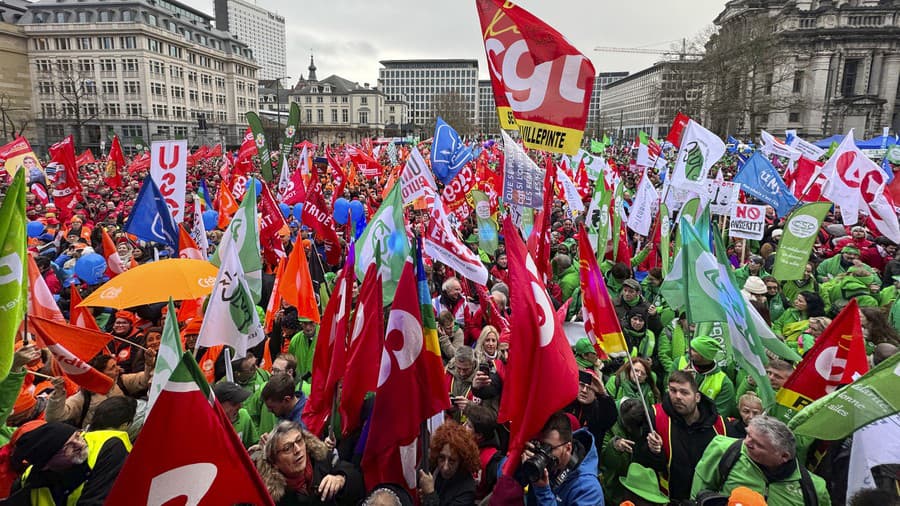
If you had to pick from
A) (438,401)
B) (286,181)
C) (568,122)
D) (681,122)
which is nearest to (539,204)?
(568,122)

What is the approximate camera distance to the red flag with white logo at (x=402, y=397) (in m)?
3.31

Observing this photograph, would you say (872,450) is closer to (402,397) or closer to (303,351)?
(402,397)

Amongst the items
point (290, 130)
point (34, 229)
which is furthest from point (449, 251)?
point (290, 130)

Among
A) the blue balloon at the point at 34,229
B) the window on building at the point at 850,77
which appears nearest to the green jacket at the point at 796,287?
the blue balloon at the point at 34,229

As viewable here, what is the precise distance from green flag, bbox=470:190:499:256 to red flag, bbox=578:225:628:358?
14.9 feet

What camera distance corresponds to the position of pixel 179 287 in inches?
177

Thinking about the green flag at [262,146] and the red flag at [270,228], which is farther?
the green flag at [262,146]

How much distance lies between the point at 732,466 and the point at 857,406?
717mm

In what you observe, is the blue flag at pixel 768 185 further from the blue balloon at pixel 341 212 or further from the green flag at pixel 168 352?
the green flag at pixel 168 352

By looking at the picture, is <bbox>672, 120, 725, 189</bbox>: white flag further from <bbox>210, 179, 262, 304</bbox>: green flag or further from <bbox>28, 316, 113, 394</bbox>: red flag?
<bbox>28, 316, 113, 394</bbox>: red flag

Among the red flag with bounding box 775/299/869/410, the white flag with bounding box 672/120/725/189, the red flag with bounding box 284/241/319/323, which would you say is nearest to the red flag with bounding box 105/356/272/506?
the red flag with bounding box 284/241/319/323

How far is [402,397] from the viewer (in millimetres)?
3344

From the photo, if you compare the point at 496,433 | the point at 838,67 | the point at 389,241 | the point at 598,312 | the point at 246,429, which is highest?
the point at 838,67

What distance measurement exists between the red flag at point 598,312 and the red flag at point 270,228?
529 centimetres
